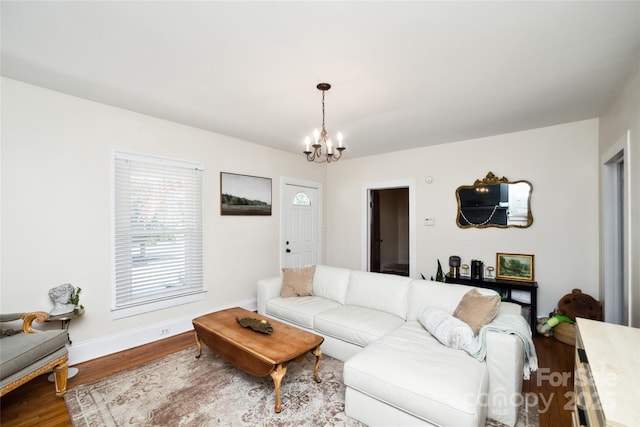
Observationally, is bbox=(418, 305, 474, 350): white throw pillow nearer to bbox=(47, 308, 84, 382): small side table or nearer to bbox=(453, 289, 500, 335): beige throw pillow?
bbox=(453, 289, 500, 335): beige throw pillow

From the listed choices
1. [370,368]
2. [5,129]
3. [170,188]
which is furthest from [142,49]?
[370,368]

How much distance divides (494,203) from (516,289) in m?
1.12

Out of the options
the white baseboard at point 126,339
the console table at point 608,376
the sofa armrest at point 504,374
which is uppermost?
the console table at point 608,376

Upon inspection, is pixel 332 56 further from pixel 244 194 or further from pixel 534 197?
pixel 534 197

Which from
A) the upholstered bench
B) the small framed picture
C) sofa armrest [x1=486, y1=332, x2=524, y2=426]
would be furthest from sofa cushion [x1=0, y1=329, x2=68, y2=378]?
the small framed picture

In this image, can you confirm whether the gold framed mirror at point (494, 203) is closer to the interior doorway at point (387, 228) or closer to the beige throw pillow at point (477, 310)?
the interior doorway at point (387, 228)

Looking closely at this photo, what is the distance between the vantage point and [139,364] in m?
2.67

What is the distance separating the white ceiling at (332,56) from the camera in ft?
5.14

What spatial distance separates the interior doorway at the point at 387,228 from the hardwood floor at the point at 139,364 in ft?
6.57

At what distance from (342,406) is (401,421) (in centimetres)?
49

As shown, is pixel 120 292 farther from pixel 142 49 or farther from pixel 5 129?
pixel 142 49

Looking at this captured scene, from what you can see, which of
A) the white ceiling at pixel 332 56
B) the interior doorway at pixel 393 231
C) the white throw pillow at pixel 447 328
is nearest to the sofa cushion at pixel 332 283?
the white throw pillow at pixel 447 328

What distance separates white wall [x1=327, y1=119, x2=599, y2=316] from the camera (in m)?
3.28

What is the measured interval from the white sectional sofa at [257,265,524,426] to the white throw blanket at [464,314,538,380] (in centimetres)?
4
